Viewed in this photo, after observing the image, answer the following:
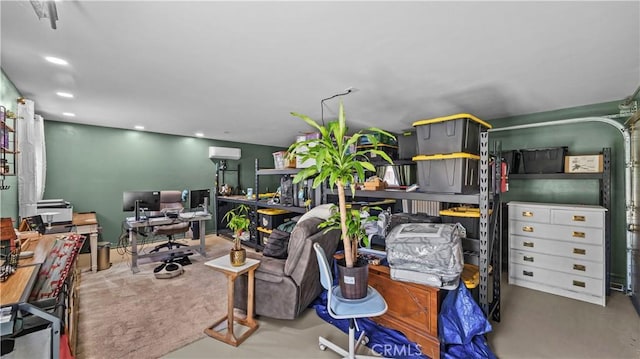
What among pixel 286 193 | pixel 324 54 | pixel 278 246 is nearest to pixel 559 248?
pixel 278 246

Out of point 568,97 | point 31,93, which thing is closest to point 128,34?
point 31,93

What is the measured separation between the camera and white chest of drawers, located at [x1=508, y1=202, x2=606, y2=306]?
9.05 feet

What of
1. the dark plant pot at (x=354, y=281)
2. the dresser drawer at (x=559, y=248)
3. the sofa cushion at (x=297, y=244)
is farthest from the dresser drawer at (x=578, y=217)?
the sofa cushion at (x=297, y=244)

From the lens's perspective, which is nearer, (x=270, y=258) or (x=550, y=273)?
(x=270, y=258)

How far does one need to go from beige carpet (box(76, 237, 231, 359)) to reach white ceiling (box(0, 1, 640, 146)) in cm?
226

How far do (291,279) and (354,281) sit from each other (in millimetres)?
799

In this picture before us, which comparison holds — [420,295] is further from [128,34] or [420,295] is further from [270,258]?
[128,34]

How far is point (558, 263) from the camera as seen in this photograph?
2961mm

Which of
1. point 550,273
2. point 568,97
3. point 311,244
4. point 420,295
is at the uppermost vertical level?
point 568,97

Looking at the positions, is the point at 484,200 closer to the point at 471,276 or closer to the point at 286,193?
the point at 471,276

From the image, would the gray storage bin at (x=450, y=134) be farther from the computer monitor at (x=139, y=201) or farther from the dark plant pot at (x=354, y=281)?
the computer monitor at (x=139, y=201)

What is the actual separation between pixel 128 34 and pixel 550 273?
4.60 metres

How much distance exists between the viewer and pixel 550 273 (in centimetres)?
300

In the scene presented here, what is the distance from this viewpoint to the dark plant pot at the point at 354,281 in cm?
169
